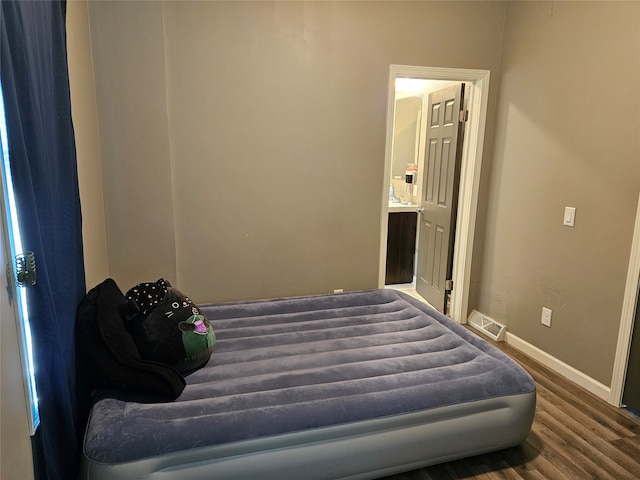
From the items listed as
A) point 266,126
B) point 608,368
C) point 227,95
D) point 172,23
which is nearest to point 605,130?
point 608,368

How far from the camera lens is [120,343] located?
1.87 m

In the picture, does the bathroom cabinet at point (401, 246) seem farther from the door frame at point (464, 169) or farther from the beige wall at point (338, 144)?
the beige wall at point (338, 144)

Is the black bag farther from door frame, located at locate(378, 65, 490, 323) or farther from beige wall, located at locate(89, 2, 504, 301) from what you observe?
door frame, located at locate(378, 65, 490, 323)

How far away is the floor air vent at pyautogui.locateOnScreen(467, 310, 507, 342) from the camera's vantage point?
344 centimetres

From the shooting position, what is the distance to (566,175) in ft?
9.21

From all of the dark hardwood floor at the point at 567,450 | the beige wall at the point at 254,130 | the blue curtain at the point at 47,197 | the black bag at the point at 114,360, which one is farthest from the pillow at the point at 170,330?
the dark hardwood floor at the point at 567,450

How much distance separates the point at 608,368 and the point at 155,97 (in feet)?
11.2

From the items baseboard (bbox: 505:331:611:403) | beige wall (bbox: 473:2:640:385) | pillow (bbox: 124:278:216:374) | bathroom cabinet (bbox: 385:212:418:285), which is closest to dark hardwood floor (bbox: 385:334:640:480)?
baseboard (bbox: 505:331:611:403)

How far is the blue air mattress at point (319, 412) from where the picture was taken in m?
1.61

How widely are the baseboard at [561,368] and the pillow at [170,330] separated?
95.7 inches

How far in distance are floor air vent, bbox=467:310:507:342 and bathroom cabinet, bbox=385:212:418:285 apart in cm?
115

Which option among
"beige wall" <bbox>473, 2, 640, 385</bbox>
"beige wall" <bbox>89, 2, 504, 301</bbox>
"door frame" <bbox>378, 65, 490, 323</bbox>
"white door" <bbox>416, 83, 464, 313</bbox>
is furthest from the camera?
"white door" <bbox>416, 83, 464, 313</bbox>

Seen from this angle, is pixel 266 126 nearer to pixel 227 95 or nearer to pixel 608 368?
pixel 227 95

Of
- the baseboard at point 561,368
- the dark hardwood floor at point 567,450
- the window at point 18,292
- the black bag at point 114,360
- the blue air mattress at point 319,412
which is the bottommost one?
the dark hardwood floor at point 567,450
